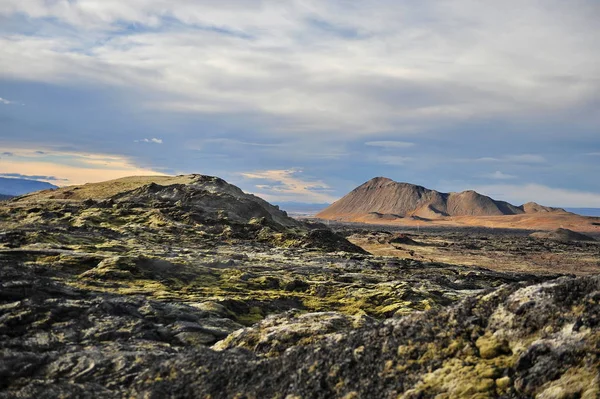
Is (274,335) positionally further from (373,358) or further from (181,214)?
(181,214)

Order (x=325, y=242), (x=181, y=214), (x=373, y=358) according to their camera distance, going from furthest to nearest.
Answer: (x=181, y=214) < (x=325, y=242) < (x=373, y=358)

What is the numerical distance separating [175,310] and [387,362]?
13.4 m

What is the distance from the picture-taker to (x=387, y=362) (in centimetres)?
1242

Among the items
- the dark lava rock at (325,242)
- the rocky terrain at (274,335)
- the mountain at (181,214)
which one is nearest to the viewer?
the rocky terrain at (274,335)

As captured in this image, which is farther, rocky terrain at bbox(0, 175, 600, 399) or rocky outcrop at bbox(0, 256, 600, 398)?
rocky terrain at bbox(0, 175, 600, 399)

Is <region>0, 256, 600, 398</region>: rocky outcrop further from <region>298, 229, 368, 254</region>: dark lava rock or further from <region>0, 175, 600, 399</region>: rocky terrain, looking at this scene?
<region>298, 229, 368, 254</region>: dark lava rock

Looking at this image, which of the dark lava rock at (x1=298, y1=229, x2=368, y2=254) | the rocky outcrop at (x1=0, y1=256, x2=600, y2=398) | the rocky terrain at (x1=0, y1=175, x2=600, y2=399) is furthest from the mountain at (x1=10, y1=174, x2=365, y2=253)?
the rocky outcrop at (x1=0, y1=256, x2=600, y2=398)

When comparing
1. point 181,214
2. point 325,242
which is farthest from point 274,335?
point 181,214

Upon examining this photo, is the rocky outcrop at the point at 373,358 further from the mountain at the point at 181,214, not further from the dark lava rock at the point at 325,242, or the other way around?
the dark lava rock at the point at 325,242

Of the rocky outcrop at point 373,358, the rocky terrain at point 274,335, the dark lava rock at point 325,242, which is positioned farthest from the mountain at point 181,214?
the rocky outcrop at point 373,358

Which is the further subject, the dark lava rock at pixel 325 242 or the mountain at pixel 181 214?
the dark lava rock at pixel 325 242

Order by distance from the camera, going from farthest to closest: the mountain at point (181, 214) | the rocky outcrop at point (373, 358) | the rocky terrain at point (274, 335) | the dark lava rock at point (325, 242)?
the dark lava rock at point (325, 242), the mountain at point (181, 214), the rocky terrain at point (274, 335), the rocky outcrop at point (373, 358)

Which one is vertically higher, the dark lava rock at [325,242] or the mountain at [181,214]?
the mountain at [181,214]

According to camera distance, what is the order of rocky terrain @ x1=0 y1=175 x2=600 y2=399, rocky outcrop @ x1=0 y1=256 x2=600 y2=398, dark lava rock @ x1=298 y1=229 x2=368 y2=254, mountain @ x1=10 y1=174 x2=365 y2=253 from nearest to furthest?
1. rocky outcrop @ x1=0 y1=256 x2=600 y2=398
2. rocky terrain @ x1=0 y1=175 x2=600 y2=399
3. mountain @ x1=10 y1=174 x2=365 y2=253
4. dark lava rock @ x1=298 y1=229 x2=368 y2=254
